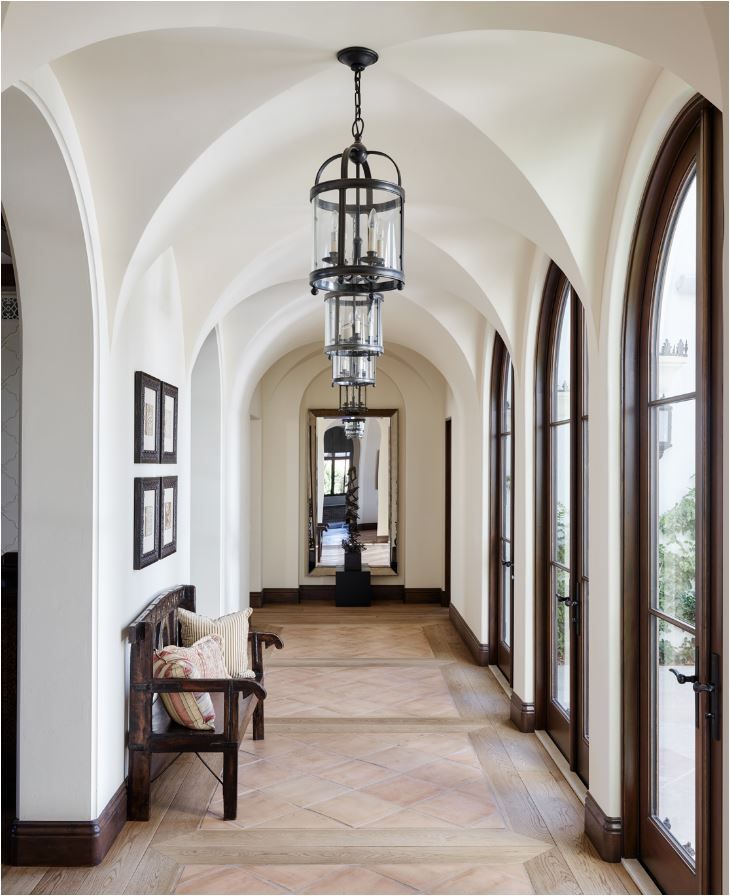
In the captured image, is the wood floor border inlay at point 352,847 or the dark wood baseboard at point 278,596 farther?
the dark wood baseboard at point 278,596

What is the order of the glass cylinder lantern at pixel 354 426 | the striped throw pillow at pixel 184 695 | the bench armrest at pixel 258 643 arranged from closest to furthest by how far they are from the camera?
the striped throw pillow at pixel 184 695 → the bench armrest at pixel 258 643 → the glass cylinder lantern at pixel 354 426

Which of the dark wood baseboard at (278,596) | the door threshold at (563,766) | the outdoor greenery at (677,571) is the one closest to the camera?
the outdoor greenery at (677,571)

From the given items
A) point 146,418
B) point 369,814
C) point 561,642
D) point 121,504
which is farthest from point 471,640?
point 121,504

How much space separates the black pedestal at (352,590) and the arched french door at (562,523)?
18.9ft

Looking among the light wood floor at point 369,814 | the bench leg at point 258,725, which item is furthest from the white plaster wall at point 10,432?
the bench leg at point 258,725

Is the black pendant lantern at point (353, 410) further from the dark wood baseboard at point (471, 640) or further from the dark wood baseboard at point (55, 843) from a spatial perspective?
the dark wood baseboard at point (55, 843)

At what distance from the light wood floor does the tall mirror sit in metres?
4.80

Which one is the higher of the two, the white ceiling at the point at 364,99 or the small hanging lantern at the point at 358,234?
the white ceiling at the point at 364,99

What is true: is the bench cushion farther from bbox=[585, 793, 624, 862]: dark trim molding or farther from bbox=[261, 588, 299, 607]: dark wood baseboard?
bbox=[261, 588, 299, 607]: dark wood baseboard

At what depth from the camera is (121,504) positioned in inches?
172

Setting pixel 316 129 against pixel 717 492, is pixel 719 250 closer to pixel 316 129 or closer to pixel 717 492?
pixel 717 492

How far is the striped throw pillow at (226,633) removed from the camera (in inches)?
211

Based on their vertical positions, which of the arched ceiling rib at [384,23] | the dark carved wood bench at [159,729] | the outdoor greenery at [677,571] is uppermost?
the arched ceiling rib at [384,23]

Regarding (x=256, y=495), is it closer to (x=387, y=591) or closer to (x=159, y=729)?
(x=387, y=591)
